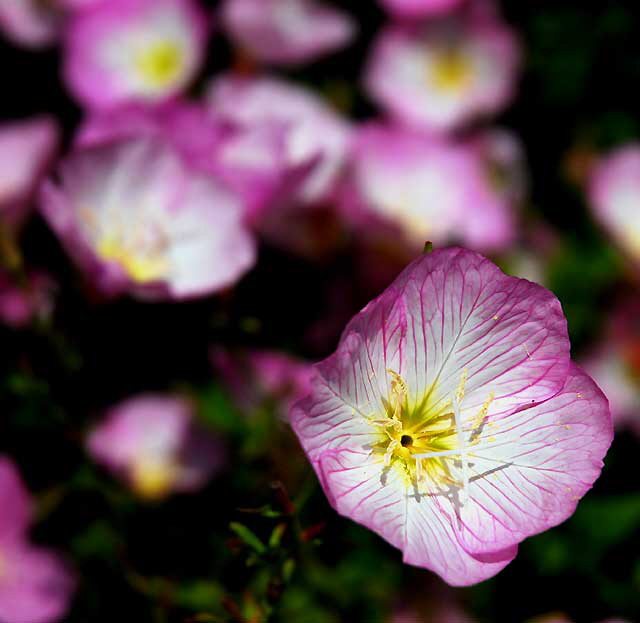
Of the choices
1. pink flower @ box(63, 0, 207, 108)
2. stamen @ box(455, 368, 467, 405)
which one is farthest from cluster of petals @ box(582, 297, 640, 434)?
pink flower @ box(63, 0, 207, 108)

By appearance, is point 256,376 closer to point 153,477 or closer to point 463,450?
point 153,477

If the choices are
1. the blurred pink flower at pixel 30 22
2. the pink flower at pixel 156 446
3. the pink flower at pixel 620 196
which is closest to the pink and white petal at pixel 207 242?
the pink flower at pixel 156 446

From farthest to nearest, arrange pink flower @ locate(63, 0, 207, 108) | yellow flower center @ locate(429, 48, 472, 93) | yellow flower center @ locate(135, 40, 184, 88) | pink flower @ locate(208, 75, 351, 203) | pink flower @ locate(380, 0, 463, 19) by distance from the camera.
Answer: yellow flower center @ locate(429, 48, 472, 93) → pink flower @ locate(380, 0, 463, 19) → yellow flower center @ locate(135, 40, 184, 88) → pink flower @ locate(63, 0, 207, 108) → pink flower @ locate(208, 75, 351, 203)

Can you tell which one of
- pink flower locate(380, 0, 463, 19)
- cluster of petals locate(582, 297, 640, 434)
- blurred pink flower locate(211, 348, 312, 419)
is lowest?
cluster of petals locate(582, 297, 640, 434)

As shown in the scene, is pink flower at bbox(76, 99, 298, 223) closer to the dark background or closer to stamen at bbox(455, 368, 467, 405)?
the dark background

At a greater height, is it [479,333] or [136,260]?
[479,333]

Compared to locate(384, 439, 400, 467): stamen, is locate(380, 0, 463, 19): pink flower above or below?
above

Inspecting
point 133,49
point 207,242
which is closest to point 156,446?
point 207,242
